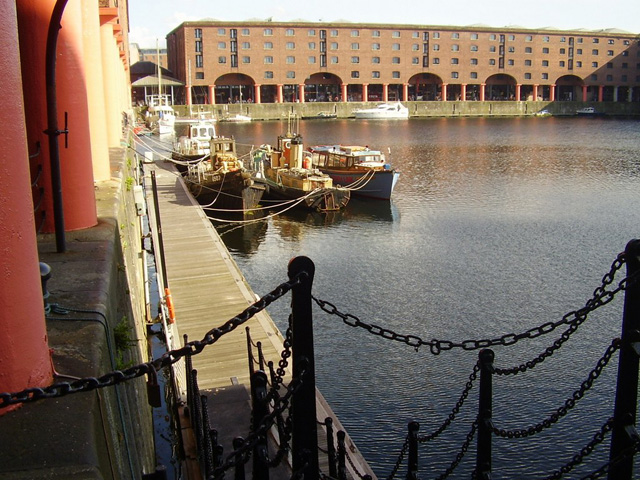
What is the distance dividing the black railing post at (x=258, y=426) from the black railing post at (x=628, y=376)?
2536 millimetres

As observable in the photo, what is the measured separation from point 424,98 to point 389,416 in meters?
103

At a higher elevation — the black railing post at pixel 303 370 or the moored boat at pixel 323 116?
the moored boat at pixel 323 116

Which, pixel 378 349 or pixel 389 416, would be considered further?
pixel 378 349

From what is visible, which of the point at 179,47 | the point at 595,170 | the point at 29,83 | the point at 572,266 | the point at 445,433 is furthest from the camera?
the point at 179,47

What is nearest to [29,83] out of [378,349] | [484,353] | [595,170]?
[484,353]

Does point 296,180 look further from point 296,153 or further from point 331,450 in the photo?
point 331,450

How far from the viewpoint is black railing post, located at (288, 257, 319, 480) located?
144 inches

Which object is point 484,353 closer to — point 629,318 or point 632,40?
point 629,318

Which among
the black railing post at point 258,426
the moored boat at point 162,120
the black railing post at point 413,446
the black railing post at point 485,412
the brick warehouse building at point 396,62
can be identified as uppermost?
the brick warehouse building at point 396,62

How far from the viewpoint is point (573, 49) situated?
105438 millimetres

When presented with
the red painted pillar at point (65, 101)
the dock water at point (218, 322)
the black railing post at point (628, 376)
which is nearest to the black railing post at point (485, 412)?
the black railing post at point (628, 376)

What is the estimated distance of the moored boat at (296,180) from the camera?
1307 inches

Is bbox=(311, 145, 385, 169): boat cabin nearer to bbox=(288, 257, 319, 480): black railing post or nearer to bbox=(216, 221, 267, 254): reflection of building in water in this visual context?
bbox=(216, 221, 267, 254): reflection of building in water

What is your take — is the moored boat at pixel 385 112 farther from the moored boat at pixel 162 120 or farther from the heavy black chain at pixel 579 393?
the heavy black chain at pixel 579 393
